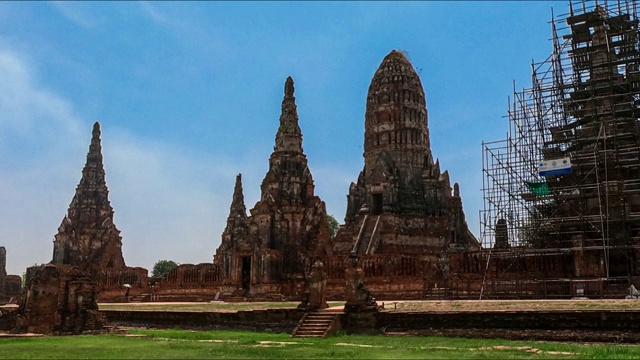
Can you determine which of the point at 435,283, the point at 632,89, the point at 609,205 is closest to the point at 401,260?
the point at 435,283

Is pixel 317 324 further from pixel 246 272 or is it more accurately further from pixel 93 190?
pixel 93 190

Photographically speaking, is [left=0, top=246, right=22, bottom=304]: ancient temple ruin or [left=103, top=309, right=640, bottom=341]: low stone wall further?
[left=0, top=246, right=22, bottom=304]: ancient temple ruin

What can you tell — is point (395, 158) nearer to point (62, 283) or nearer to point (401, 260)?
point (401, 260)

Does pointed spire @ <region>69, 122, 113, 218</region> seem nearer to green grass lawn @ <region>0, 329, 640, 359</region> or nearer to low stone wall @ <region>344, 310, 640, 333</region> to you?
green grass lawn @ <region>0, 329, 640, 359</region>

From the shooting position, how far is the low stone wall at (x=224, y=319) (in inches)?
859

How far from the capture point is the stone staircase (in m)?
19.2

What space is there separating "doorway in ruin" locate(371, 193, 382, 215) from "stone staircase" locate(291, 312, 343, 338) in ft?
77.0

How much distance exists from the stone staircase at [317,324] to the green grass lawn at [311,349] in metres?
1.23

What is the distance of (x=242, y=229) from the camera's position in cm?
4597

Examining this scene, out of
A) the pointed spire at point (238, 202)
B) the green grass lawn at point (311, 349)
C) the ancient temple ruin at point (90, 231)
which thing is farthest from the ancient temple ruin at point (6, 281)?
the green grass lawn at point (311, 349)

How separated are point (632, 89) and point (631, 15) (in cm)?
369

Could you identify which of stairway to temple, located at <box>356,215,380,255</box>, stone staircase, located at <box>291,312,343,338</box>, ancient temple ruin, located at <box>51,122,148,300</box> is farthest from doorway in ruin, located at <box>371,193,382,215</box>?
stone staircase, located at <box>291,312,343,338</box>

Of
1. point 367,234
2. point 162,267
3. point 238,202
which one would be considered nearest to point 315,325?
point 367,234

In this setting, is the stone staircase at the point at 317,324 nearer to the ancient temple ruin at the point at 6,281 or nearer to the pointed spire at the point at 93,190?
the ancient temple ruin at the point at 6,281
